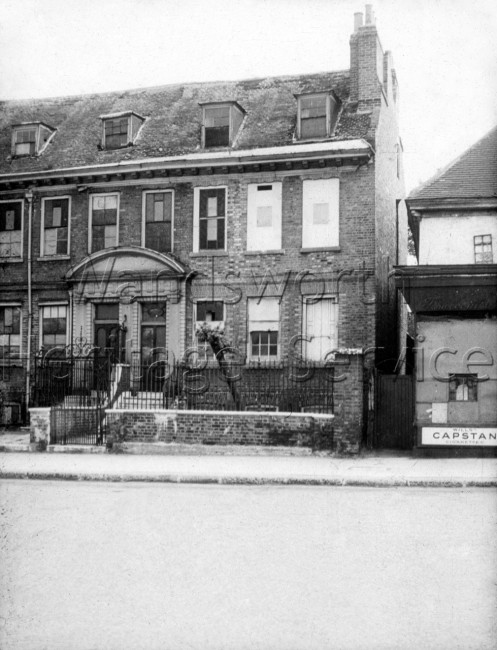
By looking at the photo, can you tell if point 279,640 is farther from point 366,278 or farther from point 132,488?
point 366,278

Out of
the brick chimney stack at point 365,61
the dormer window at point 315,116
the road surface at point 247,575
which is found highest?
the brick chimney stack at point 365,61

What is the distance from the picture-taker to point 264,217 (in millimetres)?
22828

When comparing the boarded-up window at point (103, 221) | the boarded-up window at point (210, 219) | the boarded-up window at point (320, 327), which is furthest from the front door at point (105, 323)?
the boarded-up window at point (320, 327)

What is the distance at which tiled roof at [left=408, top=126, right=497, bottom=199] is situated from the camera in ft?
66.2

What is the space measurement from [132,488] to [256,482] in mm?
2254

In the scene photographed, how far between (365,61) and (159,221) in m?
8.00

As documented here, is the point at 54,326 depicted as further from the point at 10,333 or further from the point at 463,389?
the point at 463,389

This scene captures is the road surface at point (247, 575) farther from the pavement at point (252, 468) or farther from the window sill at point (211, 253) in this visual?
the window sill at point (211, 253)

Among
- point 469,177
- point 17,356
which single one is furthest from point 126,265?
point 469,177

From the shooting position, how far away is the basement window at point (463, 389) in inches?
671

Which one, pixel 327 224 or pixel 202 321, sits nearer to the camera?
pixel 327 224

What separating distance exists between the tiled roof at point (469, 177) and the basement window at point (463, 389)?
552 centimetres

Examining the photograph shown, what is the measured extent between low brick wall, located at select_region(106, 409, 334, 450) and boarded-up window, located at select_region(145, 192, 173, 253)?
740 cm

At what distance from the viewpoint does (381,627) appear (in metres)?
5.61
